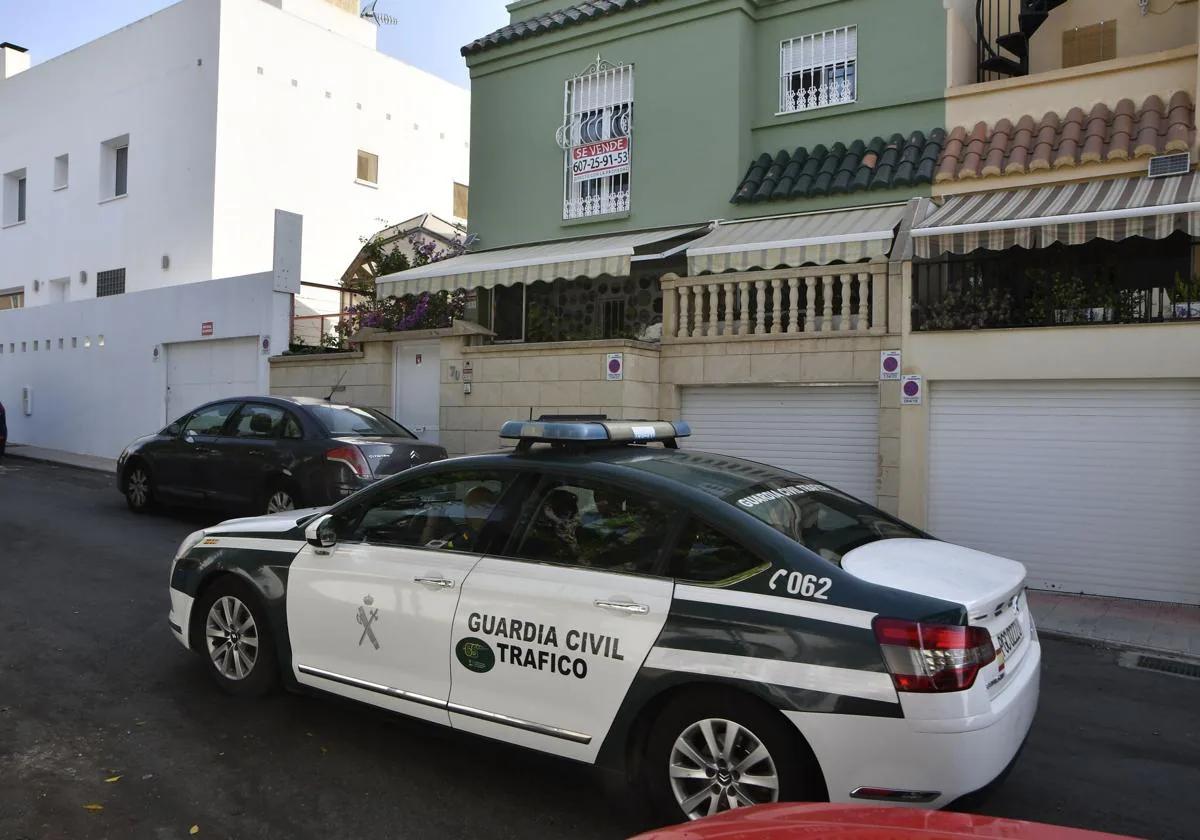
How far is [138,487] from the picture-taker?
11266 millimetres

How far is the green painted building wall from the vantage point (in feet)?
39.9

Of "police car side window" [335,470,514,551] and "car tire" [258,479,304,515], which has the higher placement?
"police car side window" [335,470,514,551]

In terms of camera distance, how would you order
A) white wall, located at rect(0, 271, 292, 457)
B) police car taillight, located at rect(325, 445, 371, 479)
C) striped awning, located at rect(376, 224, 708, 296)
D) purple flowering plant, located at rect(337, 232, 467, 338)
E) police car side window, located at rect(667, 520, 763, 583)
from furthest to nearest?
white wall, located at rect(0, 271, 292, 457), purple flowering plant, located at rect(337, 232, 467, 338), striped awning, located at rect(376, 224, 708, 296), police car taillight, located at rect(325, 445, 371, 479), police car side window, located at rect(667, 520, 763, 583)

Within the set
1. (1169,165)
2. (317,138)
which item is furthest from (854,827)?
(317,138)

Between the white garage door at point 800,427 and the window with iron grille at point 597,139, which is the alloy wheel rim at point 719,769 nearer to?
the white garage door at point 800,427

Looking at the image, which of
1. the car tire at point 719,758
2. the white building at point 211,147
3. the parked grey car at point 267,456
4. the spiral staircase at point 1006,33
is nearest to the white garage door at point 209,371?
the white building at point 211,147

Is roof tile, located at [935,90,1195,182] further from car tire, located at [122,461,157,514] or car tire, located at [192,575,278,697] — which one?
car tire, located at [122,461,157,514]

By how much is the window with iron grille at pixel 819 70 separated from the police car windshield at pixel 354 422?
710cm

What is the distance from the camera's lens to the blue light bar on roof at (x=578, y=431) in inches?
165

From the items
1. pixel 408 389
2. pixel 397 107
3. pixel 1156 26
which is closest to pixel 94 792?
pixel 408 389

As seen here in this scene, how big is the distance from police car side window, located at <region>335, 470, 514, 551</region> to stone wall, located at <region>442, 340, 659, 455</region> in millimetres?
6713

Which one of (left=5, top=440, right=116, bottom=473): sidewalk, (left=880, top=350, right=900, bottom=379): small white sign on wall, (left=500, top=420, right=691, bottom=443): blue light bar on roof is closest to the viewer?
(left=500, top=420, right=691, bottom=443): blue light bar on roof

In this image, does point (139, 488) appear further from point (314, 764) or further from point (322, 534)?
point (314, 764)

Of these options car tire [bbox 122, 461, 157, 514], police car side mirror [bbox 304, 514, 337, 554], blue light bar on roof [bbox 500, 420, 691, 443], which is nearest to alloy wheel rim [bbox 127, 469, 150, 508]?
car tire [bbox 122, 461, 157, 514]
